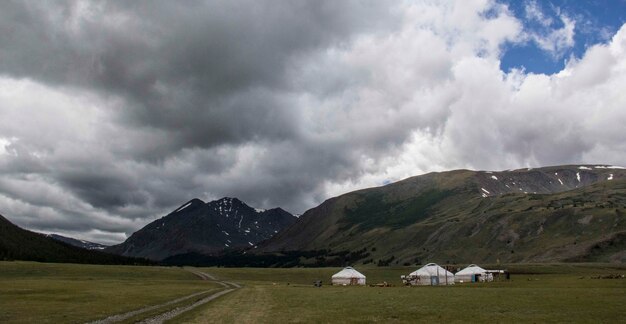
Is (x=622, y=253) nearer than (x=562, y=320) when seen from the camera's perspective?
No

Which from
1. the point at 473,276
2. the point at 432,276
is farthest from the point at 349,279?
the point at 473,276

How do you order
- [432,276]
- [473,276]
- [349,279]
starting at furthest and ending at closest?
[349,279], [473,276], [432,276]

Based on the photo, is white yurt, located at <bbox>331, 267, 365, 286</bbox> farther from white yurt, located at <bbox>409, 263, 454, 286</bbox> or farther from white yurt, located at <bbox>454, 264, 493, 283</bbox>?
white yurt, located at <bbox>454, 264, 493, 283</bbox>

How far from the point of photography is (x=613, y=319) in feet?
109

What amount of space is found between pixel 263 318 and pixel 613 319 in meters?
25.8

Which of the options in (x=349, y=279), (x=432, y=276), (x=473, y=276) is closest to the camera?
(x=432, y=276)

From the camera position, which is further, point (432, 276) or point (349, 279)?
point (349, 279)

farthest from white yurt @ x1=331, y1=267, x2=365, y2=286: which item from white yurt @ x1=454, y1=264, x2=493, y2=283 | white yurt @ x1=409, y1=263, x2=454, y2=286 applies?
white yurt @ x1=454, y1=264, x2=493, y2=283

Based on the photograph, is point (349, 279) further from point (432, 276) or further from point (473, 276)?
point (473, 276)

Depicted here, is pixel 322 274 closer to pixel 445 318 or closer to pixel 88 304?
pixel 88 304

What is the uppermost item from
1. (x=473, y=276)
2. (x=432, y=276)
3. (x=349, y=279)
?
(x=473, y=276)

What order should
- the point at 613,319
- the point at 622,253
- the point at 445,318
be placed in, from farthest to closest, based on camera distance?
the point at 622,253 → the point at 445,318 → the point at 613,319

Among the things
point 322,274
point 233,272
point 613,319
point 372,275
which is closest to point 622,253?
point 372,275

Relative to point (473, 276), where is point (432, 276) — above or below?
below
